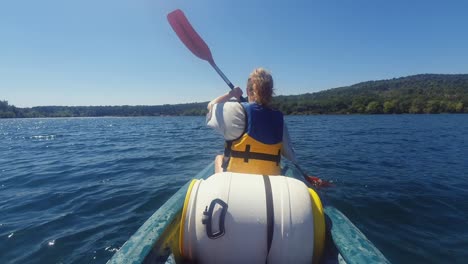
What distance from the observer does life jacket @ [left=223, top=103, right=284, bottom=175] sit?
9.46 ft

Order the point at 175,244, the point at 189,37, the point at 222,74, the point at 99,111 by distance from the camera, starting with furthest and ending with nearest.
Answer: the point at 99,111 < the point at 189,37 < the point at 222,74 < the point at 175,244

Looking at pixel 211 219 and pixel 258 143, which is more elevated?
pixel 258 143

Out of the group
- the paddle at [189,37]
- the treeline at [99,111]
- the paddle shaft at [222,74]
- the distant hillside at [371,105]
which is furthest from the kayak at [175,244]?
the treeline at [99,111]

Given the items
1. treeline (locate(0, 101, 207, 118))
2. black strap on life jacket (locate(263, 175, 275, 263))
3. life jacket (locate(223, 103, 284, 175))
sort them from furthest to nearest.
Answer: treeline (locate(0, 101, 207, 118)), life jacket (locate(223, 103, 284, 175)), black strap on life jacket (locate(263, 175, 275, 263))

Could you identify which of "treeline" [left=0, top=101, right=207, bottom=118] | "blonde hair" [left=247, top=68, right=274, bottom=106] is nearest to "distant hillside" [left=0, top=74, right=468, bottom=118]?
"treeline" [left=0, top=101, right=207, bottom=118]

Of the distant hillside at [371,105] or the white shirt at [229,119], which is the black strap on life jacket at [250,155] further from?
the distant hillside at [371,105]

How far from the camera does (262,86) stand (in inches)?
118

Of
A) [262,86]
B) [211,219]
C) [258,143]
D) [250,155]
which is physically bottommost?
[211,219]

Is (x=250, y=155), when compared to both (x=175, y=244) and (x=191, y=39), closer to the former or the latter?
(x=175, y=244)

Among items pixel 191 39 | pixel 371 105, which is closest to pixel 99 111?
pixel 371 105

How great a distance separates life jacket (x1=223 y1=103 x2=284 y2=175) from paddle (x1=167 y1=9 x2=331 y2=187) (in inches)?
96.4

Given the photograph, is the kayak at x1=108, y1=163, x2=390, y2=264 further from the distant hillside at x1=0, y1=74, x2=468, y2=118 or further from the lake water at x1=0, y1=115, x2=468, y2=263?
the distant hillside at x1=0, y1=74, x2=468, y2=118

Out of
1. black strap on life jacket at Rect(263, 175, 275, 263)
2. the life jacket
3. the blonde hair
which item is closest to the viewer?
black strap on life jacket at Rect(263, 175, 275, 263)

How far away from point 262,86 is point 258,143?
0.64 metres
